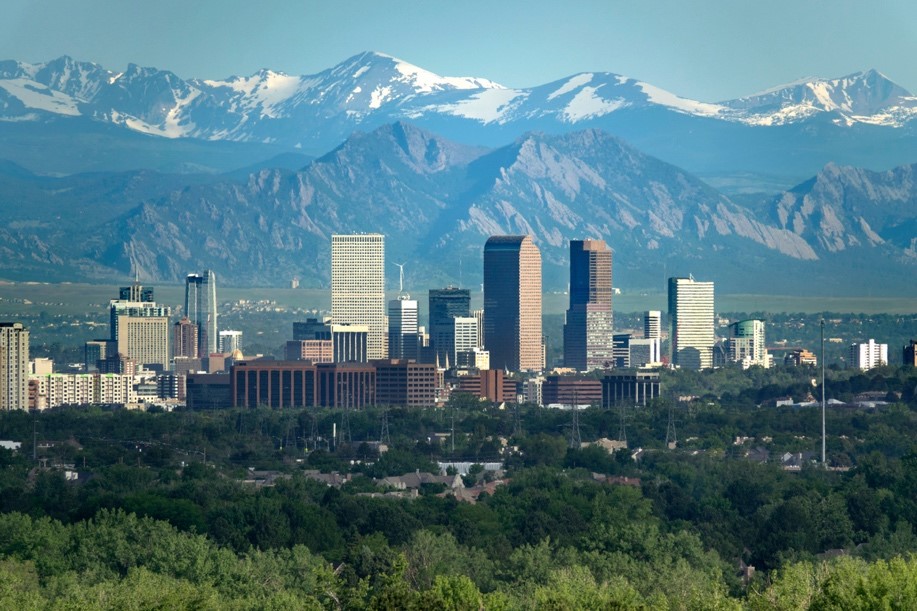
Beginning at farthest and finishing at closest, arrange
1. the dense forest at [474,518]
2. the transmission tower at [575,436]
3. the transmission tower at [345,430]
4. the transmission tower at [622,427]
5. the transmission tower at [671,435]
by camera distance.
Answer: the transmission tower at [345,430] < the transmission tower at [622,427] < the transmission tower at [671,435] < the transmission tower at [575,436] < the dense forest at [474,518]

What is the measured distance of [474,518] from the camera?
289 ft

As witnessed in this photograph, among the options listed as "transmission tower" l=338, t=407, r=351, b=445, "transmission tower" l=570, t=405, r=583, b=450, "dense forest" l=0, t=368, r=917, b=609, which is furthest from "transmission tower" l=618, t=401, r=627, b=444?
"transmission tower" l=338, t=407, r=351, b=445

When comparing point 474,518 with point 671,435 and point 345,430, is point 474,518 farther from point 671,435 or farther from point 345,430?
point 345,430

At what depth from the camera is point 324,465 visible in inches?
5022

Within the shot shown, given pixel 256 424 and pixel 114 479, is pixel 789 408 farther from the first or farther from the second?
pixel 114 479

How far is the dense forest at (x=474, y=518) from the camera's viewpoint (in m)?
56.7

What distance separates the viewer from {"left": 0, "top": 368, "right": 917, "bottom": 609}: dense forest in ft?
186

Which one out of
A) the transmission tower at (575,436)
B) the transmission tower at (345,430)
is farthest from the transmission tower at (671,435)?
the transmission tower at (345,430)

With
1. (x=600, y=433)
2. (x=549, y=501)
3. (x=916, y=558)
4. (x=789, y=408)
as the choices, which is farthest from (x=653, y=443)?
(x=916, y=558)

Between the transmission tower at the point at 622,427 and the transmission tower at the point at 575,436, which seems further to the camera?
the transmission tower at the point at 622,427

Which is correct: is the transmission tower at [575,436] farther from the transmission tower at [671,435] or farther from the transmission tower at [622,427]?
the transmission tower at [671,435]

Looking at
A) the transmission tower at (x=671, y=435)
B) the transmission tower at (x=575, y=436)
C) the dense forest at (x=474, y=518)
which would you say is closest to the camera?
the dense forest at (x=474, y=518)

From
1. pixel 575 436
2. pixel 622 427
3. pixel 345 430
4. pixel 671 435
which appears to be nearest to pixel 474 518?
pixel 671 435

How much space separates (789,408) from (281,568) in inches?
4021
